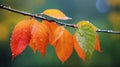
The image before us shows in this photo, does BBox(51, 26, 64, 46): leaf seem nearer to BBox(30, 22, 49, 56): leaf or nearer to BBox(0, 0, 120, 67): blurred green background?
BBox(30, 22, 49, 56): leaf

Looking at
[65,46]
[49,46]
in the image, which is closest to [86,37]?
[65,46]

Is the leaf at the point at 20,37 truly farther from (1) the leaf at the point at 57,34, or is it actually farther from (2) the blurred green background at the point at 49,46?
(2) the blurred green background at the point at 49,46

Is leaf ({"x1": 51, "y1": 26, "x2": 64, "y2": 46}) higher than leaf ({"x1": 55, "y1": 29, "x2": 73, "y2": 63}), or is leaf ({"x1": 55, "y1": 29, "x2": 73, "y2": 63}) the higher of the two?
leaf ({"x1": 51, "y1": 26, "x2": 64, "y2": 46})

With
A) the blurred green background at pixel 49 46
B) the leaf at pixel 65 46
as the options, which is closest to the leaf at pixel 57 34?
the leaf at pixel 65 46

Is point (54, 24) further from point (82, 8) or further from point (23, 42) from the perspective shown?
point (82, 8)

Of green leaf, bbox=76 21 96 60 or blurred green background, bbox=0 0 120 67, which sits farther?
blurred green background, bbox=0 0 120 67

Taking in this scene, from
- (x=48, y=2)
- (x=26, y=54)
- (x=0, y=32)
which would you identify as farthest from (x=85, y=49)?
(x=48, y=2)

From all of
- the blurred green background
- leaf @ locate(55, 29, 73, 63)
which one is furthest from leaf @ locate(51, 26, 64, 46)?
the blurred green background
